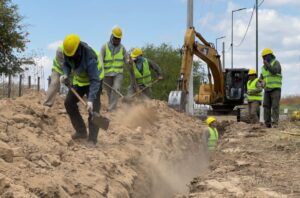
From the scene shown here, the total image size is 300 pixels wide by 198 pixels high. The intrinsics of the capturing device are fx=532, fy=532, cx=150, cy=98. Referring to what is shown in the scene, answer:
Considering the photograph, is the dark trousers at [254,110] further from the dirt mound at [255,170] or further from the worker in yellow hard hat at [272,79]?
the dirt mound at [255,170]

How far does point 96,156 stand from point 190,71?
358 inches

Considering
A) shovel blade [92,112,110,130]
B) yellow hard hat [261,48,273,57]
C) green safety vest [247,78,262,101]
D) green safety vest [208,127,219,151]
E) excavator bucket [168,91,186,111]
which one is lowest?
green safety vest [208,127,219,151]

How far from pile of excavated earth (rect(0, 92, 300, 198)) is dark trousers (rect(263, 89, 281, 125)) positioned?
1.03m

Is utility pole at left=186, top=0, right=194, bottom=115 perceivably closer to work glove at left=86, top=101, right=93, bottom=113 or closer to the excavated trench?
the excavated trench

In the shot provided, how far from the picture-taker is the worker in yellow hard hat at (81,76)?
7457 millimetres

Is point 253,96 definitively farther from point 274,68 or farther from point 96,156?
point 96,156

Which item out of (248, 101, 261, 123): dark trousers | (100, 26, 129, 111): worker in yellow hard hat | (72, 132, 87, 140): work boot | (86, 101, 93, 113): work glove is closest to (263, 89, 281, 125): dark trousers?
(248, 101, 261, 123): dark trousers

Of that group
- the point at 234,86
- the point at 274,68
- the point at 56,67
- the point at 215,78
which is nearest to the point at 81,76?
the point at 56,67

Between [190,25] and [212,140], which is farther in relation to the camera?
[190,25]

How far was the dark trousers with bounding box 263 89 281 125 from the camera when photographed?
1270 cm

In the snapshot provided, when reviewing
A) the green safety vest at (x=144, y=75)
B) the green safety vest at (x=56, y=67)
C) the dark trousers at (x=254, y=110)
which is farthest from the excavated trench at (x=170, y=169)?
the dark trousers at (x=254, y=110)

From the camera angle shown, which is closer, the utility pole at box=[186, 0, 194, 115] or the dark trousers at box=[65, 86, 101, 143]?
the dark trousers at box=[65, 86, 101, 143]

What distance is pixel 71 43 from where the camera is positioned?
7.36 m

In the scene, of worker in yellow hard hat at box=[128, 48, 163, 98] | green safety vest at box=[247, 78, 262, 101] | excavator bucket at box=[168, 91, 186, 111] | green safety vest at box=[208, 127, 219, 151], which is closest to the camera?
green safety vest at box=[208, 127, 219, 151]
